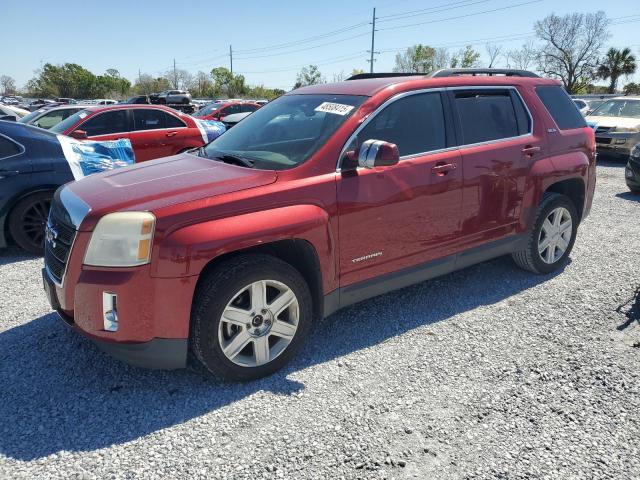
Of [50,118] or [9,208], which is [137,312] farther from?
[50,118]

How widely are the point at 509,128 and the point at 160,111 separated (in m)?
→ 6.69

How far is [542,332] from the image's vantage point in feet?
11.6

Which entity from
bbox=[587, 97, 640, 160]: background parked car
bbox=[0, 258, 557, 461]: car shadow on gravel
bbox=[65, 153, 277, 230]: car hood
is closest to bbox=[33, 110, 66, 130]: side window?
bbox=[0, 258, 557, 461]: car shadow on gravel

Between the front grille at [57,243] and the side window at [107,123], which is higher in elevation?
the side window at [107,123]

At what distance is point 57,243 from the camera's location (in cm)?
285

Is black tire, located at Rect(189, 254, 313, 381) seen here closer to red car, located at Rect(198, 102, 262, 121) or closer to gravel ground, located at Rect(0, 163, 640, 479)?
gravel ground, located at Rect(0, 163, 640, 479)

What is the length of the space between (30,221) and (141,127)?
3870 mm

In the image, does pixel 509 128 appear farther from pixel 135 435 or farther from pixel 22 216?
pixel 22 216

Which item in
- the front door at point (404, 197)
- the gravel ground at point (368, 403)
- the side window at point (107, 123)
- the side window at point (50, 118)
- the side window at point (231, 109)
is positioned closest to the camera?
the gravel ground at point (368, 403)

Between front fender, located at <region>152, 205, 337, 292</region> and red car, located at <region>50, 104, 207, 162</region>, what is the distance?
6503 millimetres

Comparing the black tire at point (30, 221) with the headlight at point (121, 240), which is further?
the black tire at point (30, 221)

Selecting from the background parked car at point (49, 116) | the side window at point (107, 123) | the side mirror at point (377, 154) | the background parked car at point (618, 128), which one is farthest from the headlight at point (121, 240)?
the background parked car at point (618, 128)

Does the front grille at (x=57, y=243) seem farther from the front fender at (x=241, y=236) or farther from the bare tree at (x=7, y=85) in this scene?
the bare tree at (x=7, y=85)

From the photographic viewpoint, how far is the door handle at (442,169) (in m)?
3.46
